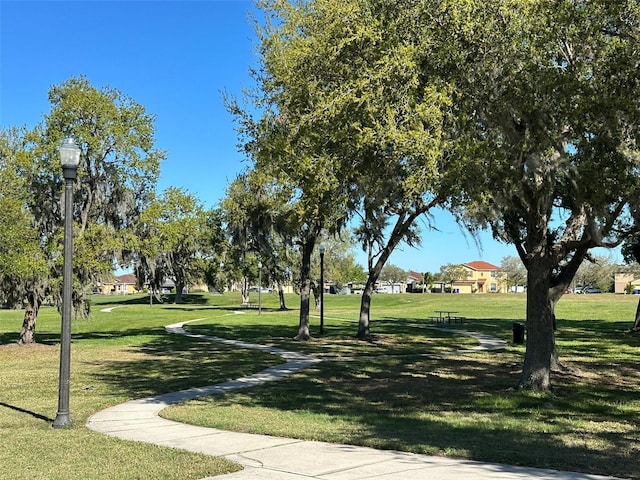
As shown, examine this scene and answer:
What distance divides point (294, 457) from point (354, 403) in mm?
4808

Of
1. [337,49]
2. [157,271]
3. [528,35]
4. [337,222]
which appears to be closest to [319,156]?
[337,49]

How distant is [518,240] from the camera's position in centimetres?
1576

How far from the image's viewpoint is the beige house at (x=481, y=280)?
408 ft

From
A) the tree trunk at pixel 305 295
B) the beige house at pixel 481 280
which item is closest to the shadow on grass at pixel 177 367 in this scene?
the tree trunk at pixel 305 295

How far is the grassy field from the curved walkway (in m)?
0.33

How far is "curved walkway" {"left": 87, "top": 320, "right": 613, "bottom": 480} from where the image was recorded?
20.4 ft

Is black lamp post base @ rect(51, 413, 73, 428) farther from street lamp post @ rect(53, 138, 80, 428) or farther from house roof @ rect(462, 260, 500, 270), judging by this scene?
house roof @ rect(462, 260, 500, 270)

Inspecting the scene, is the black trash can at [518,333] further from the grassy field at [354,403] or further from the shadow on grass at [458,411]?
the shadow on grass at [458,411]

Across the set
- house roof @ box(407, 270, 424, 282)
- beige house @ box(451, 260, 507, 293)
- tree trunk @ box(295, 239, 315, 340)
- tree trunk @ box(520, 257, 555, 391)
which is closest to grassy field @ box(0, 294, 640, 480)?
tree trunk @ box(520, 257, 555, 391)

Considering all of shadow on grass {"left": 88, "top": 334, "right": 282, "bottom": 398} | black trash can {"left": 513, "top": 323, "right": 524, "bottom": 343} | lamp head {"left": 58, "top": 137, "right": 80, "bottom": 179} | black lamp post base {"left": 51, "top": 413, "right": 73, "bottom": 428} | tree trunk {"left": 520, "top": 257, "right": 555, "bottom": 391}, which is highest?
lamp head {"left": 58, "top": 137, "right": 80, "bottom": 179}

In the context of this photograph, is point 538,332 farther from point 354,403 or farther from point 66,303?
point 66,303

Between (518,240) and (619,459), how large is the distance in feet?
30.2

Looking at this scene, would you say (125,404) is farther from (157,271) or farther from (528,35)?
(157,271)

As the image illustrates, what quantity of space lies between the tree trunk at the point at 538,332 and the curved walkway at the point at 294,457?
6.24 metres
